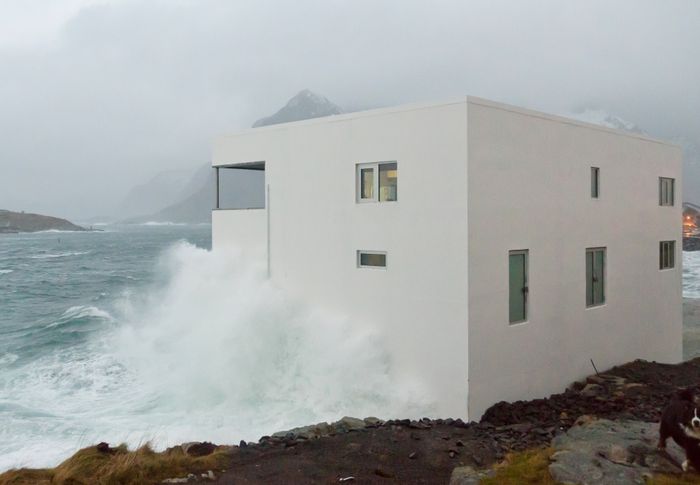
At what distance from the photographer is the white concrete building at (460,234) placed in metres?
9.77

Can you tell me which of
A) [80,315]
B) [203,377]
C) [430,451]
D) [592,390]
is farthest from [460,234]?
[80,315]

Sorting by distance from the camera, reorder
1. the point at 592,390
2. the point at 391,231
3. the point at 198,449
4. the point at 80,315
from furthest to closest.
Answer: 1. the point at 80,315
2. the point at 592,390
3. the point at 391,231
4. the point at 198,449

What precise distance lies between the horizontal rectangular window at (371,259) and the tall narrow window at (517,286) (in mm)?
2167

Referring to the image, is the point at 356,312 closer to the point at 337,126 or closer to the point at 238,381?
the point at 238,381

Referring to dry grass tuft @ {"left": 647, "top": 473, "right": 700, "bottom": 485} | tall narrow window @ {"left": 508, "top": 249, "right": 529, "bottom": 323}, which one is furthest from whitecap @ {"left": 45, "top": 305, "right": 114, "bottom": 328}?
dry grass tuft @ {"left": 647, "top": 473, "right": 700, "bottom": 485}

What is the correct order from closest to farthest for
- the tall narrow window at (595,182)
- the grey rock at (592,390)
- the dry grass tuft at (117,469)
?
the dry grass tuft at (117,469), the grey rock at (592,390), the tall narrow window at (595,182)

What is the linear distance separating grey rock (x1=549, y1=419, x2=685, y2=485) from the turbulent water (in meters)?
Answer: 3.76

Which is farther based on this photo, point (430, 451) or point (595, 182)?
point (595, 182)

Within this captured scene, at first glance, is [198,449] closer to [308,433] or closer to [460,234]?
[308,433]

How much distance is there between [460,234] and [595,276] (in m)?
4.73

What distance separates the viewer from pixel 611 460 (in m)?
5.95

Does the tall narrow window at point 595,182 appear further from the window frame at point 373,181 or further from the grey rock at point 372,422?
the grey rock at point 372,422

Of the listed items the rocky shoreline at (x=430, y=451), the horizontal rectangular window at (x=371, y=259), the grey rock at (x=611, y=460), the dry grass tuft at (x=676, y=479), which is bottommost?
the rocky shoreline at (x=430, y=451)

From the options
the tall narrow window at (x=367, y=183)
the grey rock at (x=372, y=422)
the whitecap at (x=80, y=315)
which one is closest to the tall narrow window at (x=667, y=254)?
the tall narrow window at (x=367, y=183)
